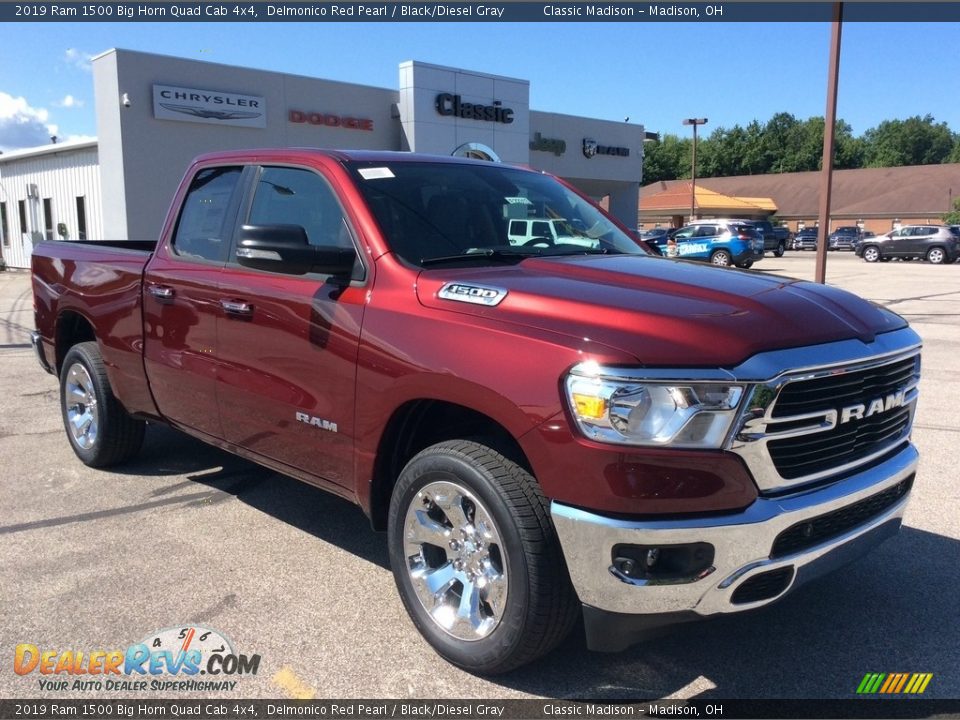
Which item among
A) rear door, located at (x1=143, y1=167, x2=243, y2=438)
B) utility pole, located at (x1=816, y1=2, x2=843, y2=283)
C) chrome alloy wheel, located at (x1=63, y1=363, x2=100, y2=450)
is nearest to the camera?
rear door, located at (x1=143, y1=167, x2=243, y2=438)

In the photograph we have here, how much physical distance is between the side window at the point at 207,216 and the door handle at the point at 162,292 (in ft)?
0.74

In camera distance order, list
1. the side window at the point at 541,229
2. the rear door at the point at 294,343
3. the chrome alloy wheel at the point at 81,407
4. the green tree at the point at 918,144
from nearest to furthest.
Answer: the rear door at the point at 294,343, the side window at the point at 541,229, the chrome alloy wheel at the point at 81,407, the green tree at the point at 918,144

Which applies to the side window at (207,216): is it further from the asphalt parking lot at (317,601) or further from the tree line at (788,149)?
the tree line at (788,149)

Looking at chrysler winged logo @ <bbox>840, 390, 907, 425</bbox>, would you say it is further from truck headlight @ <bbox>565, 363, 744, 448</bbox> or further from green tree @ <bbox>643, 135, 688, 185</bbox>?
green tree @ <bbox>643, 135, 688, 185</bbox>

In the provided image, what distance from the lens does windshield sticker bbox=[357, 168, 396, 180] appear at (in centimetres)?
381

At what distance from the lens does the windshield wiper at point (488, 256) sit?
11.4ft

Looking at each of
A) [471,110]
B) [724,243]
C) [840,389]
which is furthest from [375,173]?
[724,243]

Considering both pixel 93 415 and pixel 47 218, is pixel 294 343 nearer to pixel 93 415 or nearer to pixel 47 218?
pixel 93 415

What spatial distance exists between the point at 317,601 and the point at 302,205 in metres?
1.86

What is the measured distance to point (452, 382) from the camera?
2.94m

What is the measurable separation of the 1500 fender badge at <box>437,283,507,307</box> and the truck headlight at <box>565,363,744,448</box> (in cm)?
59

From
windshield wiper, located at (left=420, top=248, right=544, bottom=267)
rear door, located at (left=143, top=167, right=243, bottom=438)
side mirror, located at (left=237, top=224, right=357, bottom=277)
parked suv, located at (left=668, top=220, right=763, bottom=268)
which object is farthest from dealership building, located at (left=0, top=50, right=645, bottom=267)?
windshield wiper, located at (left=420, top=248, right=544, bottom=267)

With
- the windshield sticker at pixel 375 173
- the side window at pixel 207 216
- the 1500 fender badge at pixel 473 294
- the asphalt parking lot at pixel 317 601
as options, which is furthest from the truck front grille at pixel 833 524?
the side window at pixel 207 216

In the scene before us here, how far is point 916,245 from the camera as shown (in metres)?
39.2
